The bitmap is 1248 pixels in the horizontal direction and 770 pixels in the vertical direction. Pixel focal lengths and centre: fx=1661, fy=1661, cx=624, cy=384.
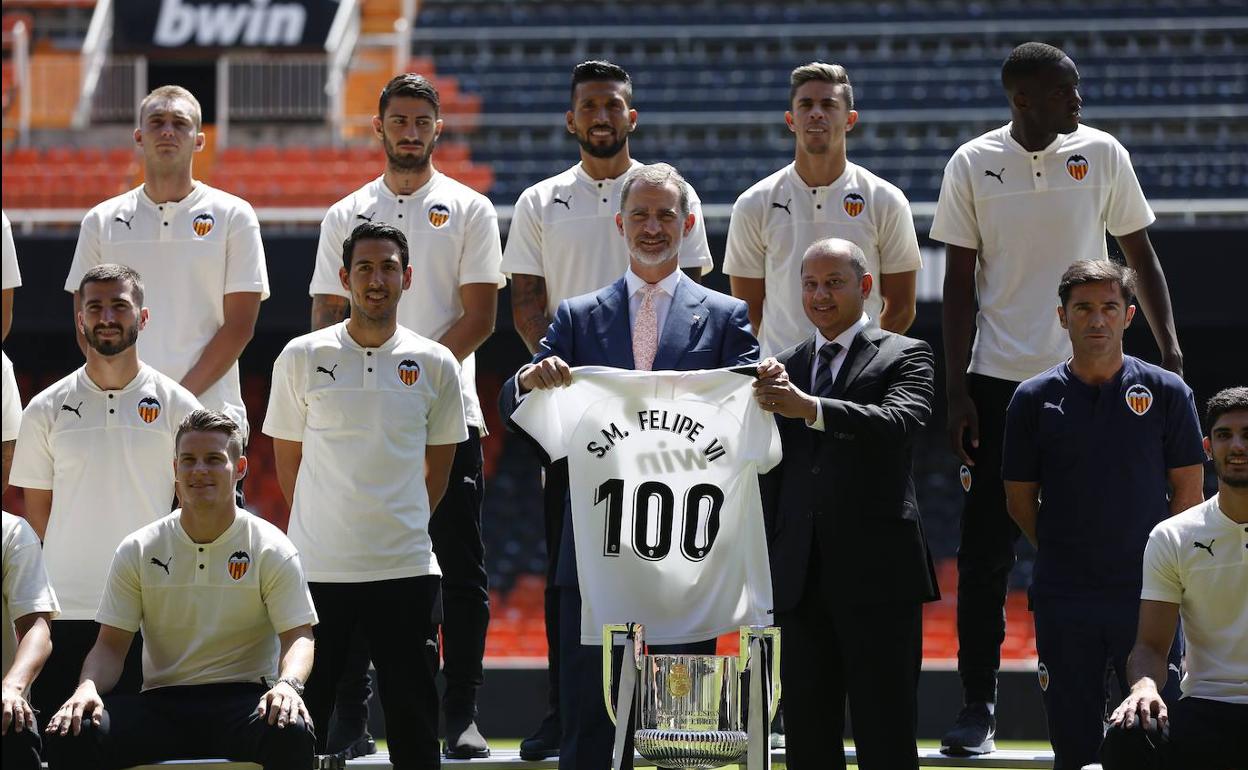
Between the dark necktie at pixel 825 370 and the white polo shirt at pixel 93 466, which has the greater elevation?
the dark necktie at pixel 825 370

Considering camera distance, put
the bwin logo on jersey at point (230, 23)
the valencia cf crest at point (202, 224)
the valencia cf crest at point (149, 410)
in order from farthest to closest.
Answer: the bwin logo on jersey at point (230, 23), the valencia cf crest at point (202, 224), the valencia cf crest at point (149, 410)

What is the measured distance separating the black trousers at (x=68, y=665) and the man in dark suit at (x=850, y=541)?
1.85 m

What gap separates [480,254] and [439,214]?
0.60ft

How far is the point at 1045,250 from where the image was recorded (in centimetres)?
511

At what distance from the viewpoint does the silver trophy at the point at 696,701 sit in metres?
3.75

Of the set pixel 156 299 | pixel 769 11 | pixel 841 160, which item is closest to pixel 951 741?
pixel 841 160

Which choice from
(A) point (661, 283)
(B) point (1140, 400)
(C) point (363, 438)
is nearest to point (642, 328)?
(A) point (661, 283)

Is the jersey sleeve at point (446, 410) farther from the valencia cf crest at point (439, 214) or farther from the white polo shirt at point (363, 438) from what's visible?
the valencia cf crest at point (439, 214)

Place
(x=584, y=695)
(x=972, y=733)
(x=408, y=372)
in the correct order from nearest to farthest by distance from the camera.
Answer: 1. (x=584, y=695)
2. (x=408, y=372)
3. (x=972, y=733)

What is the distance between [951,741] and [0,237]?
3021 millimetres

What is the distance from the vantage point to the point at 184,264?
5.26 meters

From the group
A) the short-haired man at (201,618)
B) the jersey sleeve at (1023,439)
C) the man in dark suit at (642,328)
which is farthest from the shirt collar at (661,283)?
the short-haired man at (201,618)

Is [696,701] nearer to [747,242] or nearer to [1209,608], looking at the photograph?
[1209,608]

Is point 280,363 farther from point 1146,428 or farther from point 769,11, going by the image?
point 769,11
